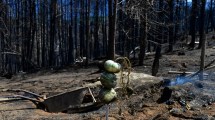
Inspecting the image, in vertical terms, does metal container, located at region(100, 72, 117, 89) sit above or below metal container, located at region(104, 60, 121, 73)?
below

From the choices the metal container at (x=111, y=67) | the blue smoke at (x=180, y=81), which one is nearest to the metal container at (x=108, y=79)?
the metal container at (x=111, y=67)

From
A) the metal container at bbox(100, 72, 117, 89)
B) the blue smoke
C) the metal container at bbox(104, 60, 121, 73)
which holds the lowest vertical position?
the blue smoke

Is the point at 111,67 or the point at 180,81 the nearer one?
the point at 111,67

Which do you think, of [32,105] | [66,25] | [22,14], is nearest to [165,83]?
[32,105]

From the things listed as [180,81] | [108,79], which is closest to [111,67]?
[108,79]

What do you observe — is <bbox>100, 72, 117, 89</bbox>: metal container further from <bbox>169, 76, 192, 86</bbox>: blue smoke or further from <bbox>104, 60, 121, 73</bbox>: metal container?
<bbox>169, 76, 192, 86</bbox>: blue smoke

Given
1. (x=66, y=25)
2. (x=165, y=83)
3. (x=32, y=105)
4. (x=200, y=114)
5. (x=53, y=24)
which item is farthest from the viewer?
(x=66, y=25)

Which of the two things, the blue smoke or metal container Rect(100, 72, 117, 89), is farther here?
the blue smoke

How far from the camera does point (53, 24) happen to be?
36312 mm

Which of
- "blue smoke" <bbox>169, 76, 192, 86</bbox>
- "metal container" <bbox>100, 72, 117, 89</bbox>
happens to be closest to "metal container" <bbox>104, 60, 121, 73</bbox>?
"metal container" <bbox>100, 72, 117, 89</bbox>

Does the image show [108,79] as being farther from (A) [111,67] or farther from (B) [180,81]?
(B) [180,81]

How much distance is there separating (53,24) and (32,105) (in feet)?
83.5

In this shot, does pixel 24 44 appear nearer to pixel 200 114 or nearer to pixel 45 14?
pixel 45 14

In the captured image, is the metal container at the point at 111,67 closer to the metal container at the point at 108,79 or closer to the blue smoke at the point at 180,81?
the metal container at the point at 108,79
